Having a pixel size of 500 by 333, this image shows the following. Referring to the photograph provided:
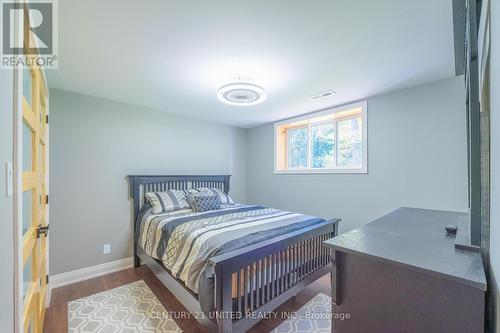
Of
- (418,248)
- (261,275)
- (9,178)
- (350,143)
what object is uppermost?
(350,143)

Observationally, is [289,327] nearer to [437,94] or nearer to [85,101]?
[437,94]

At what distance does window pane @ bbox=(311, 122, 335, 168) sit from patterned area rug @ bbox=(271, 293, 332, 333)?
6.60 ft

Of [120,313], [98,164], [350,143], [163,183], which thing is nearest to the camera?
[120,313]

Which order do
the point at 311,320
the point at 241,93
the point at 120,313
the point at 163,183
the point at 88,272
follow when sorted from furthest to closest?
the point at 163,183, the point at 88,272, the point at 241,93, the point at 120,313, the point at 311,320

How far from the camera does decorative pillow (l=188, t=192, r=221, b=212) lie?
9.94ft

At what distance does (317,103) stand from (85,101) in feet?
10.3

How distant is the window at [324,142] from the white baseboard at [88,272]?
9.35 ft

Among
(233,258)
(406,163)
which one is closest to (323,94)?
(406,163)

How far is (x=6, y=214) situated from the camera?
2.39 ft

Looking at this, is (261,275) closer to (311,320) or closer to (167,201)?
(311,320)

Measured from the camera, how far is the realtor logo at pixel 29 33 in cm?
76

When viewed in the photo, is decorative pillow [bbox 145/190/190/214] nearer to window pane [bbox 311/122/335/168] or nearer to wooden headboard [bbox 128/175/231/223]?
wooden headboard [bbox 128/175/231/223]

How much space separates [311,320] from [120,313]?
1758mm

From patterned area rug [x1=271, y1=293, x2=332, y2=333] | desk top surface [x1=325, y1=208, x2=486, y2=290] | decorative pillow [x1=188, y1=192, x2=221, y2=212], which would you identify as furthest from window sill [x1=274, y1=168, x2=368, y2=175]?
patterned area rug [x1=271, y1=293, x2=332, y2=333]
